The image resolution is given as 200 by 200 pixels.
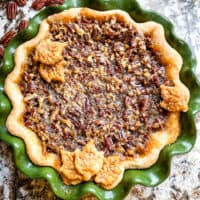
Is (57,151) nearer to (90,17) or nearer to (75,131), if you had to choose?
(75,131)

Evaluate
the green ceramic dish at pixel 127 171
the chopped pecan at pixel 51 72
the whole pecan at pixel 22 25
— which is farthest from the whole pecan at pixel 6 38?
the chopped pecan at pixel 51 72

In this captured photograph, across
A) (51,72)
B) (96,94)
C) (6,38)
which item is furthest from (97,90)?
(6,38)

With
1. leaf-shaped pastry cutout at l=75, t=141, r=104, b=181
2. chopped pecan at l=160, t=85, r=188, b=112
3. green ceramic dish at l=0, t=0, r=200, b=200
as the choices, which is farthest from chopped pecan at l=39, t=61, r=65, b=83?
chopped pecan at l=160, t=85, r=188, b=112

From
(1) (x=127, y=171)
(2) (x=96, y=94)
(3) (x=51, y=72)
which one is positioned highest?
(3) (x=51, y=72)

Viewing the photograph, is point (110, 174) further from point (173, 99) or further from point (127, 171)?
point (173, 99)

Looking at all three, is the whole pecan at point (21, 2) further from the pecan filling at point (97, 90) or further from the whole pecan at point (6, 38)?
the pecan filling at point (97, 90)

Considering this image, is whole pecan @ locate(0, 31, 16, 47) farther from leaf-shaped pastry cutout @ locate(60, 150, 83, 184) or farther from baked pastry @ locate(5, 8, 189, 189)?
leaf-shaped pastry cutout @ locate(60, 150, 83, 184)

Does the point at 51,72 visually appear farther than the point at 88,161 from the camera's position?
Yes

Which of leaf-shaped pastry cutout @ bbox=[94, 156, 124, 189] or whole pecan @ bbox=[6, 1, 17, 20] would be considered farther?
whole pecan @ bbox=[6, 1, 17, 20]
